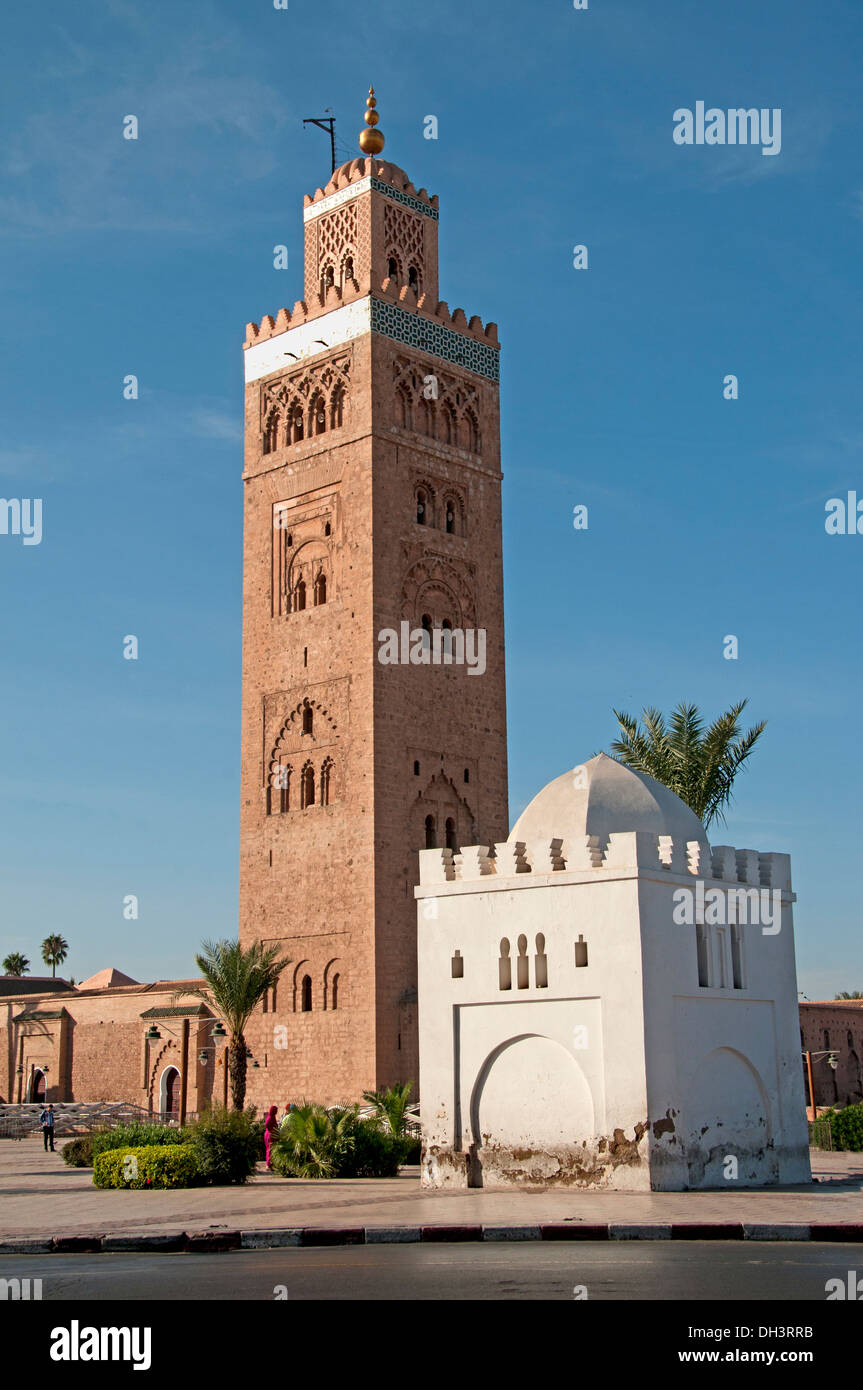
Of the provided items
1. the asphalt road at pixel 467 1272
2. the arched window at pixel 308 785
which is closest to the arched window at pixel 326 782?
the arched window at pixel 308 785

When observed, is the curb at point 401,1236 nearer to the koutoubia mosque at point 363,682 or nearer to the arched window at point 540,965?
the arched window at point 540,965

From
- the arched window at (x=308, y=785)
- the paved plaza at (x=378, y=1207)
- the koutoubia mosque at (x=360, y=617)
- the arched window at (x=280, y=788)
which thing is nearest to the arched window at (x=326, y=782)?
the koutoubia mosque at (x=360, y=617)

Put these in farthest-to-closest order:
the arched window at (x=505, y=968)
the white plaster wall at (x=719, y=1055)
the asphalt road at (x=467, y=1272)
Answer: the arched window at (x=505, y=968) → the white plaster wall at (x=719, y=1055) → the asphalt road at (x=467, y=1272)

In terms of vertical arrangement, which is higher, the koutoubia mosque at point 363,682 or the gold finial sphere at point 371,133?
the gold finial sphere at point 371,133

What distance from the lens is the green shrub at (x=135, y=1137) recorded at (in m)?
19.8

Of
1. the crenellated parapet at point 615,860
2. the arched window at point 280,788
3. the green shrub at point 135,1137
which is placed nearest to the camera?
the crenellated parapet at point 615,860

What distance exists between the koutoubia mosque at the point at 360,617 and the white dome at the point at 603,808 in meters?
11.8

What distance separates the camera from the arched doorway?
36.9 m

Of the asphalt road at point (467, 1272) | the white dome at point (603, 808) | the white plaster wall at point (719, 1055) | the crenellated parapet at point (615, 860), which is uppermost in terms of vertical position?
the white dome at point (603, 808)

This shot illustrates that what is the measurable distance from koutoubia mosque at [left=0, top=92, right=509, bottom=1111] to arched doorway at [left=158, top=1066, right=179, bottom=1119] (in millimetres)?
3390

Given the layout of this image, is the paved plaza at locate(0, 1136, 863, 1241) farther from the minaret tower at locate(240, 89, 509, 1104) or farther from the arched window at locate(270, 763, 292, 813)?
the arched window at locate(270, 763, 292, 813)

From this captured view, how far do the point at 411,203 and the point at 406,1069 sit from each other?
19.0 m

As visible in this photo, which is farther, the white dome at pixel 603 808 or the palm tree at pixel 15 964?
the palm tree at pixel 15 964
